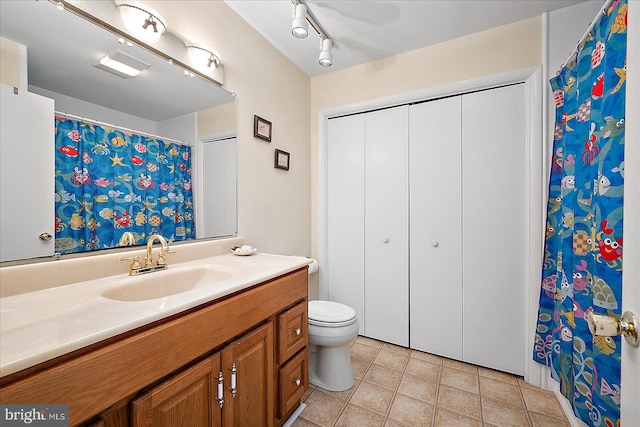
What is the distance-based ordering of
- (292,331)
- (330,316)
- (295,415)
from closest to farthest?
(292,331) → (295,415) → (330,316)

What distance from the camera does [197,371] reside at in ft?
2.89

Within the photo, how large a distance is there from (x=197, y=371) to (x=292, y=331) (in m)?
0.57

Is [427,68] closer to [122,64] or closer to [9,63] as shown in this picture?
[122,64]

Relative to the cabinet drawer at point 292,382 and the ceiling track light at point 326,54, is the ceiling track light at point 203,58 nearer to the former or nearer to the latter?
the ceiling track light at point 326,54

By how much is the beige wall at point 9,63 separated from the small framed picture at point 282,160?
4.54 feet

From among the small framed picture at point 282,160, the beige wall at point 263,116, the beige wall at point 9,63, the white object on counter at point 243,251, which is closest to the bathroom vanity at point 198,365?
the white object on counter at point 243,251

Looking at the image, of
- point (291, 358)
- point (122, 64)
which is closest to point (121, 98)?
point (122, 64)

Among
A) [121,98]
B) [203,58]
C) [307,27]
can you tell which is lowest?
[121,98]

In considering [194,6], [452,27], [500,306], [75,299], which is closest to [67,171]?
[75,299]

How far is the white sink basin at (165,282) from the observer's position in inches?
41.5

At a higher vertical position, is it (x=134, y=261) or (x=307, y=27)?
(x=307, y=27)

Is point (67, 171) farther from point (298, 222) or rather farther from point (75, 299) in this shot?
point (298, 222)

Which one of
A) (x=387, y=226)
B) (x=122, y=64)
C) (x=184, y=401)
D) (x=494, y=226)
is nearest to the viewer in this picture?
(x=184, y=401)

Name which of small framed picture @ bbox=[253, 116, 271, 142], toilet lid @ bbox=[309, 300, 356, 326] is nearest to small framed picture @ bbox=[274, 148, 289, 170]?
small framed picture @ bbox=[253, 116, 271, 142]
